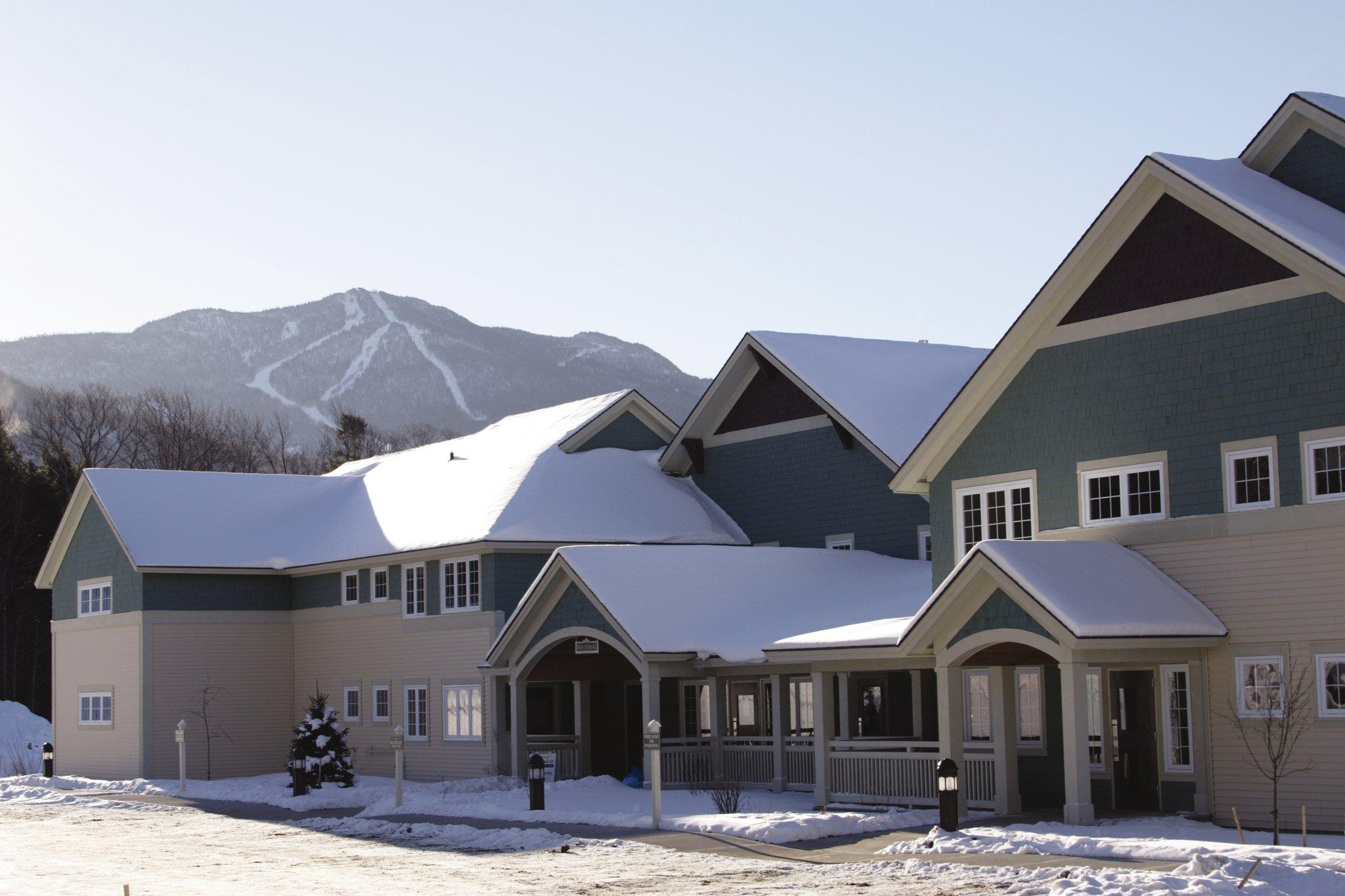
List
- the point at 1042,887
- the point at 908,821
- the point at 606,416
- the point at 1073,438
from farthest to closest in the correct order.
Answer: the point at 606,416, the point at 1073,438, the point at 908,821, the point at 1042,887

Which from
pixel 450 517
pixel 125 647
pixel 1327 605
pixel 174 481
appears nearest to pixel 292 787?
pixel 450 517

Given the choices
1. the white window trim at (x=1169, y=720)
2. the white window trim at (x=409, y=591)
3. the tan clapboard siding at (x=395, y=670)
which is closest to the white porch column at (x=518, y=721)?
the tan clapboard siding at (x=395, y=670)

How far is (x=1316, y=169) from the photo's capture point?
81.8ft

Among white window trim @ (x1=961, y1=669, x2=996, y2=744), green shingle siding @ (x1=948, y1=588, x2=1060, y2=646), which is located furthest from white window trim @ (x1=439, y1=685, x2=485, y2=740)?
green shingle siding @ (x1=948, y1=588, x2=1060, y2=646)

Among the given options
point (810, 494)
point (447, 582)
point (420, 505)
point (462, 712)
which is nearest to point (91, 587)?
point (420, 505)

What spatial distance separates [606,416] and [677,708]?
9.01 m

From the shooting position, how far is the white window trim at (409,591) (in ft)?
124

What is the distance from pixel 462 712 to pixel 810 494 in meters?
8.69

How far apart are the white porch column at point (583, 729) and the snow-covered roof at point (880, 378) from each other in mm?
7462

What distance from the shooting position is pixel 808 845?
71.0 feet

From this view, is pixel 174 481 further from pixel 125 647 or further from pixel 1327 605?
pixel 1327 605

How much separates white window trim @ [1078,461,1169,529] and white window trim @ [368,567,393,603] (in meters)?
18.7

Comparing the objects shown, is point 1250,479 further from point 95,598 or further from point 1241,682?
point 95,598

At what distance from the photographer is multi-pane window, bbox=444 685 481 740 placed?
3581 cm
